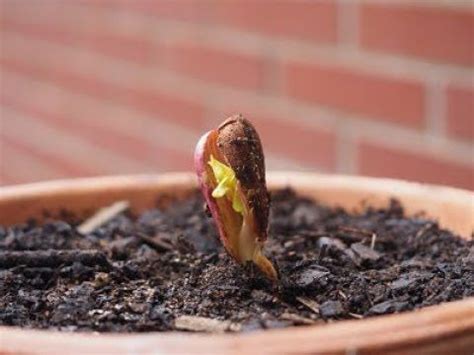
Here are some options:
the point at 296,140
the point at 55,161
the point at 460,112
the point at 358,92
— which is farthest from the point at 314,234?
the point at 55,161

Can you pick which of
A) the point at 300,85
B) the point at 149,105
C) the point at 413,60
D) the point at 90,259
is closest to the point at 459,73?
the point at 413,60

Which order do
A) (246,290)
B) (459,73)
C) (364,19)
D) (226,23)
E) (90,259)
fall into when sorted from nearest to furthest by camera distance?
(246,290), (90,259), (459,73), (364,19), (226,23)

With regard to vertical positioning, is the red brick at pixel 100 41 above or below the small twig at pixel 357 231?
above

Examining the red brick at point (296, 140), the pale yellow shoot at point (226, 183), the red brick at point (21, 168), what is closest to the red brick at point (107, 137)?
the red brick at point (21, 168)

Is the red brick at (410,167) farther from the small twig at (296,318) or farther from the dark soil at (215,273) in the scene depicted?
the small twig at (296,318)

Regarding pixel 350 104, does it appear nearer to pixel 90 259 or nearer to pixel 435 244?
pixel 435 244

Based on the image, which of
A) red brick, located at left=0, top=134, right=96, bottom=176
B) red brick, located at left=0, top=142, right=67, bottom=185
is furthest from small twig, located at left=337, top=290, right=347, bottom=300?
red brick, located at left=0, top=142, right=67, bottom=185

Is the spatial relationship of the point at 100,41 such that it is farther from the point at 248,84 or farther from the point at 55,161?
the point at 248,84

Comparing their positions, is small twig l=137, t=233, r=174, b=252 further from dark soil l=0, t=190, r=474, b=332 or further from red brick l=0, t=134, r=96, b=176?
red brick l=0, t=134, r=96, b=176
